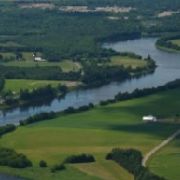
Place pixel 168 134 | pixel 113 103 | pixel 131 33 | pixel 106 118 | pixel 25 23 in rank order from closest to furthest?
pixel 168 134
pixel 106 118
pixel 113 103
pixel 131 33
pixel 25 23

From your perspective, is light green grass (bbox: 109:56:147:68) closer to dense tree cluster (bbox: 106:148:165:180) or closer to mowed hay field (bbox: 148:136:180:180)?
mowed hay field (bbox: 148:136:180:180)

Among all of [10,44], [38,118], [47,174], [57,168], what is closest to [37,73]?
[38,118]

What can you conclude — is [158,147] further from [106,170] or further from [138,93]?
[138,93]

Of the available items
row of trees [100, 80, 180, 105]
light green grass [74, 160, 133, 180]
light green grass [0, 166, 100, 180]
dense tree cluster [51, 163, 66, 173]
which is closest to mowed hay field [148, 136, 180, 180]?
light green grass [74, 160, 133, 180]

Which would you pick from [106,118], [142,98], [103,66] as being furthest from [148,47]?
[106,118]

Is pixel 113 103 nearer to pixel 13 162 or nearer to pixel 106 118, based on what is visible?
pixel 106 118

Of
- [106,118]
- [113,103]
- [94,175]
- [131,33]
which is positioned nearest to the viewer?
[94,175]

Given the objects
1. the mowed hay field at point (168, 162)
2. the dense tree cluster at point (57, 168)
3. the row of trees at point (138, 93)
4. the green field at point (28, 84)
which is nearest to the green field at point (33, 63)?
the green field at point (28, 84)
